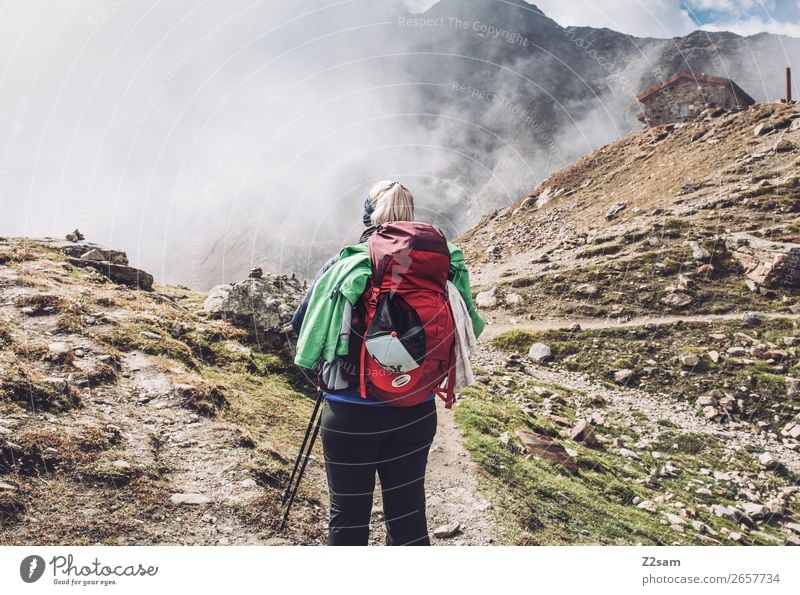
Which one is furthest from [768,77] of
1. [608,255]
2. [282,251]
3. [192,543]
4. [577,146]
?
[192,543]

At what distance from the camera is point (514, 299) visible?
2506cm

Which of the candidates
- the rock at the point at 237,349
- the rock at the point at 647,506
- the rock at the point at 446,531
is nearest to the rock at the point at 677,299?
the rock at the point at 647,506

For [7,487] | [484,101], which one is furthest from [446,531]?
[484,101]

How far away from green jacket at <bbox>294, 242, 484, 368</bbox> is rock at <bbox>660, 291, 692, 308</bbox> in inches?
832

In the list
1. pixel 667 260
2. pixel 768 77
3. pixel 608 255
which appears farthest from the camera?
pixel 768 77

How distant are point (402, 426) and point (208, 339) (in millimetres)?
8554

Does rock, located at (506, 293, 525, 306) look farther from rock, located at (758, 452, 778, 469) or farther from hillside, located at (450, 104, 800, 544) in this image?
rock, located at (758, 452, 778, 469)

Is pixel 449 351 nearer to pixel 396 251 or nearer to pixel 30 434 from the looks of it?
pixel 396 251

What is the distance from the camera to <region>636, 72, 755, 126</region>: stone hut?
155 feet

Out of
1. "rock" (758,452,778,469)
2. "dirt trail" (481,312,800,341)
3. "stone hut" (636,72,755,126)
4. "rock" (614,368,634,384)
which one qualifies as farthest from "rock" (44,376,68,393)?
"stone hut" (636,72,755,126)

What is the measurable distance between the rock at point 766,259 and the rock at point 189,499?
23.0m

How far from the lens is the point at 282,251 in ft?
39.1

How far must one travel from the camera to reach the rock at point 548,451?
9492 millimetres

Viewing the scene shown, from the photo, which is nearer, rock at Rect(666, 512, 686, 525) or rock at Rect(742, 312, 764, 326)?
rock at Rect(666, 512, 686, 525)
